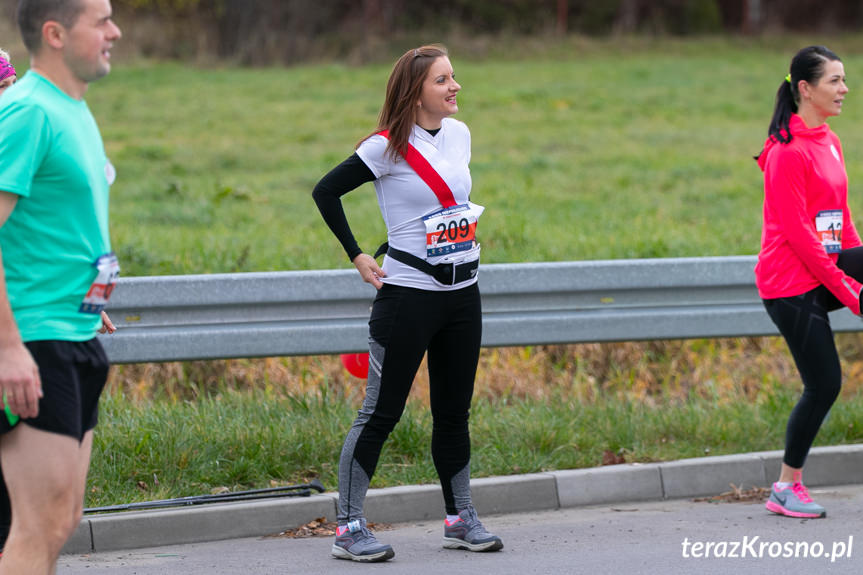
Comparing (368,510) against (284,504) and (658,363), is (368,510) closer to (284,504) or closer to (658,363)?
(284,504)

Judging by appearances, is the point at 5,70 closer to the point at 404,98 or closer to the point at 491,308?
the point at 404,98

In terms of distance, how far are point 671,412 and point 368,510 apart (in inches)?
81.1

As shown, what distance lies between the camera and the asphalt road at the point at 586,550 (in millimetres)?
4855

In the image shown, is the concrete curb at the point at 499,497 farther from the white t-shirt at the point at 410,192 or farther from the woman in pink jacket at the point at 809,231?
the white t-shirt at the point at 410,192

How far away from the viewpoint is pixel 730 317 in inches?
269

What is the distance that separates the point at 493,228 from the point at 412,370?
207 inches

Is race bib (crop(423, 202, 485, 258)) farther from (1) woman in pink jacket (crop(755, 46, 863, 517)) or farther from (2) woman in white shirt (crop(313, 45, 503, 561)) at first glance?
(1) woman in pink jacket (crop(755, 46, 863, 517))

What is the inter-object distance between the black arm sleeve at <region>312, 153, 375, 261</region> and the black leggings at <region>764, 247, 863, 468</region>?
202 cm

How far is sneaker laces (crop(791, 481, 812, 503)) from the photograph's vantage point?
18.5ft

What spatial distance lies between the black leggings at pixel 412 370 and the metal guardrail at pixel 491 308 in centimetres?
144

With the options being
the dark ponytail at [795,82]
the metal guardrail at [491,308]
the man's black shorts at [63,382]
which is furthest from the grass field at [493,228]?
the man's black shorts at [63,382]

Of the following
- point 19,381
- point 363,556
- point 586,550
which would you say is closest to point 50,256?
point 19,381

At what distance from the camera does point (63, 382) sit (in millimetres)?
3131

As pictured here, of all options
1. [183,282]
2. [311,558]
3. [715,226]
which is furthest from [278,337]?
[715,226]
